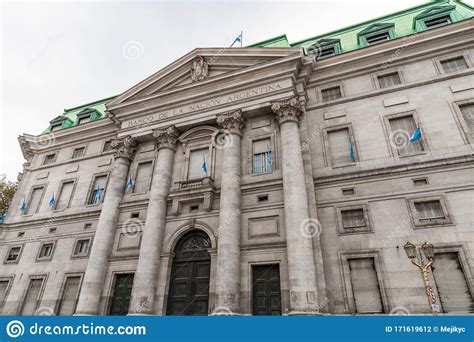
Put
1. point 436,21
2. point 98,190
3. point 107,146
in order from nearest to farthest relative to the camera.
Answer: point 436,21, point 98,190, point 107,146

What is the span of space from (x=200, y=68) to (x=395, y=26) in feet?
51.1

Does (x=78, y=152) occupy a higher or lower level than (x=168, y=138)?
higher

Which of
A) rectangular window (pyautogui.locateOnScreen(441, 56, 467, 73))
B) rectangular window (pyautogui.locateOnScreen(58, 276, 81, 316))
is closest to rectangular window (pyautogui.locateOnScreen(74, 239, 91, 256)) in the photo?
rectangular window (pyautogui.locateOnScreen(58, 276, 81, 316))

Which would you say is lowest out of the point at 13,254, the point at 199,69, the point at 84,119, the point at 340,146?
the point at 13,254

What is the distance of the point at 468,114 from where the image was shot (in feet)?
55.0

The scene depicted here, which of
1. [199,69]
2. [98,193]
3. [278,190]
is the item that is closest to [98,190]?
[98,193]

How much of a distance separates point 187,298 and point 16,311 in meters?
14.6

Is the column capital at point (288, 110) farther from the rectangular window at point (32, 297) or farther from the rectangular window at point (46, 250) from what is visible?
the rectangular window at point (32, 297)

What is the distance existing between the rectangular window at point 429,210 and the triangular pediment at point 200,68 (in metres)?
12.9

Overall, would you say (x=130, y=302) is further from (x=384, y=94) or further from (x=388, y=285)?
(x=384, y=94)

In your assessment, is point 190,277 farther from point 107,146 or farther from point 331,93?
point 107,146

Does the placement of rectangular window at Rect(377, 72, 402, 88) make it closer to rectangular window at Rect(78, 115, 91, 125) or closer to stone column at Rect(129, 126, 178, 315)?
stone column at Rect(129, 126, 178, 315)

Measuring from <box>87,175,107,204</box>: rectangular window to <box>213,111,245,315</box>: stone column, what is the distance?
12059mm

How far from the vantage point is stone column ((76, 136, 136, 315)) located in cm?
1870
